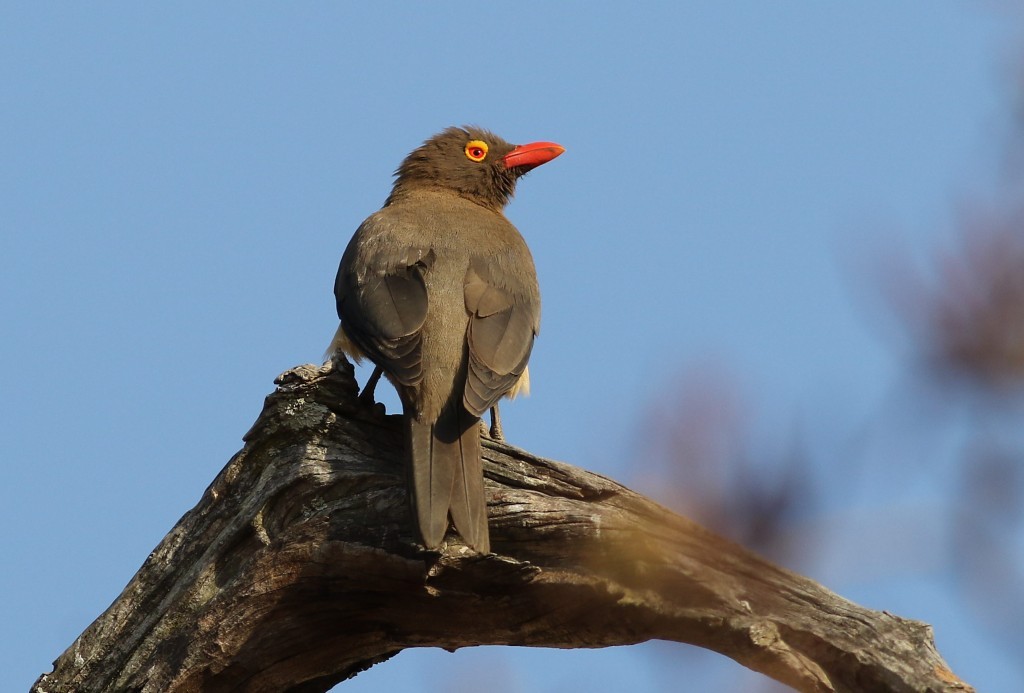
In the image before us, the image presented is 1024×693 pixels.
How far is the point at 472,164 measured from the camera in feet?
29.3

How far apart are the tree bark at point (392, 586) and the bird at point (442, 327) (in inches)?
6.5

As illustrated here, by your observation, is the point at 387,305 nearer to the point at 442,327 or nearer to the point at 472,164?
the point at 442,327

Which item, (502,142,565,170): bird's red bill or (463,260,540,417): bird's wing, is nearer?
(463,260,540,417): bird's wing

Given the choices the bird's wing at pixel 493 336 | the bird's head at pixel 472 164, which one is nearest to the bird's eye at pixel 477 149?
the bird's head at pixel 472 164

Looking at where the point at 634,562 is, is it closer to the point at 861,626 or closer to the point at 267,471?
the point at 861,626

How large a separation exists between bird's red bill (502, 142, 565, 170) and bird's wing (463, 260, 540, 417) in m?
2.26

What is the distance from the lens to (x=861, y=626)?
5.09m

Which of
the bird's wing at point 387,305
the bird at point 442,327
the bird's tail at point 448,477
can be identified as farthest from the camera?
the bird's wing at point 387,305

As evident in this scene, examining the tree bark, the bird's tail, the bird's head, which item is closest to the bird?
the bird's tail

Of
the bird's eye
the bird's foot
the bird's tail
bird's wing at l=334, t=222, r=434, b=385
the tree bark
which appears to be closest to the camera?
the tree bark

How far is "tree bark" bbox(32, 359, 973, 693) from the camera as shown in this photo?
16.7 ft

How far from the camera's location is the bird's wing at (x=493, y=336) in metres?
5.92

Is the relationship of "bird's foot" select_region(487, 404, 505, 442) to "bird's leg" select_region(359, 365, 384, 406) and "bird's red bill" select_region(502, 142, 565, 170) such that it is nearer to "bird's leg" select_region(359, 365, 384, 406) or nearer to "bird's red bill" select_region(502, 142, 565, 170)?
"bird's leg" select_region(359, 365, 384, 406)

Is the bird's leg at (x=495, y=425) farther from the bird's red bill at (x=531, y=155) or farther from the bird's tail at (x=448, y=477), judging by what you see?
the bird's red bill at (x=531, y=155)
